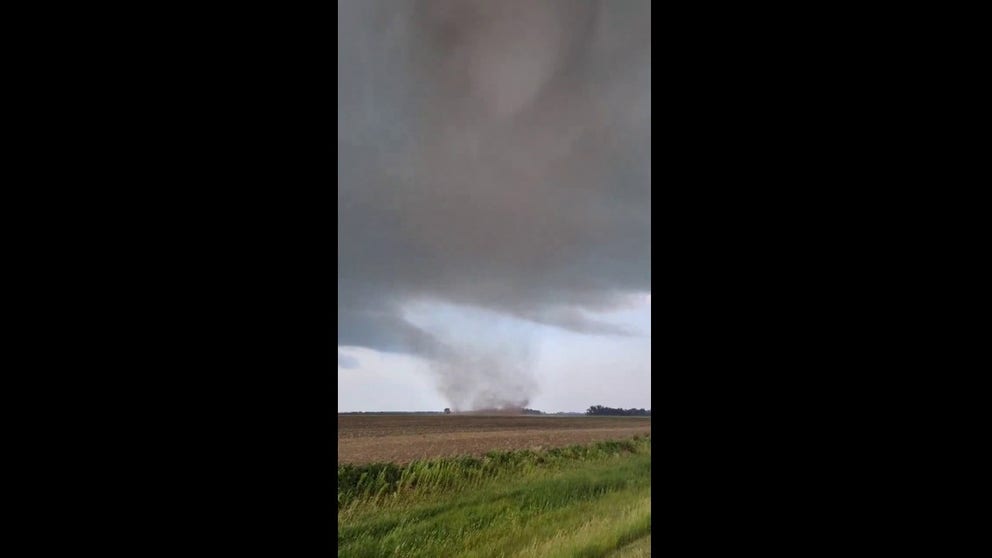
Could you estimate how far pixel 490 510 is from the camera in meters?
7.06

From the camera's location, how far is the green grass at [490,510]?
603 centimetres

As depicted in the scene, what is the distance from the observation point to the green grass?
6.03 meters
